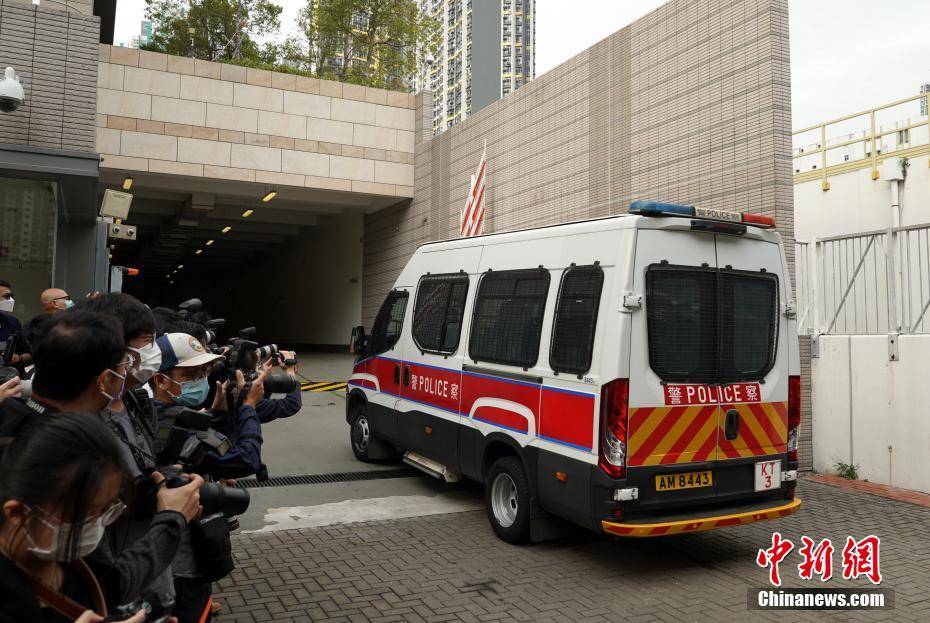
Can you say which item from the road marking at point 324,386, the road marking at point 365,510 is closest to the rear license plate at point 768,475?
the road marking at point 365,510

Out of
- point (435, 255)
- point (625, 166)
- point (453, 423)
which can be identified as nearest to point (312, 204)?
point (625, 166)

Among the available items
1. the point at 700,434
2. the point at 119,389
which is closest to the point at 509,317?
the point at 700,434

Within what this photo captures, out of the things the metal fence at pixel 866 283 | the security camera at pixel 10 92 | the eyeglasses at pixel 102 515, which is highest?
the security camera at pixel 10 92

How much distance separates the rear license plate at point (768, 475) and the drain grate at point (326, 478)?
3.92m

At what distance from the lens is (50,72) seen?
8945 millimetres

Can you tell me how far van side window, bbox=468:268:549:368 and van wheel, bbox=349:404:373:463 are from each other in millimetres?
2667

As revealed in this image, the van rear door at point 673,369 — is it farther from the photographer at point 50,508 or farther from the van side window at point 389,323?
the photographer at point 50,508

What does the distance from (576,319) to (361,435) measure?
431 centimetres

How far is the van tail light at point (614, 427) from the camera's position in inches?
180

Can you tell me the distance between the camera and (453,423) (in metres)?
6.34

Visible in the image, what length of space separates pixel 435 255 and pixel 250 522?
311 centimetres

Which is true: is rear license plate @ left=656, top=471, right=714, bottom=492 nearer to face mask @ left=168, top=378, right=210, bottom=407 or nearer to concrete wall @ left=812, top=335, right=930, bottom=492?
face mask @ left=168, top=378, right=210, bottom=407

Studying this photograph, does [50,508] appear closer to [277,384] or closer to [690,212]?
[277,384]

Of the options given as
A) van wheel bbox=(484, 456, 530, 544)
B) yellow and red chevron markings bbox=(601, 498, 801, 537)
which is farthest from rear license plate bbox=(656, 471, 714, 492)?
van wheel bbox=(484, 456, 530, 544)
